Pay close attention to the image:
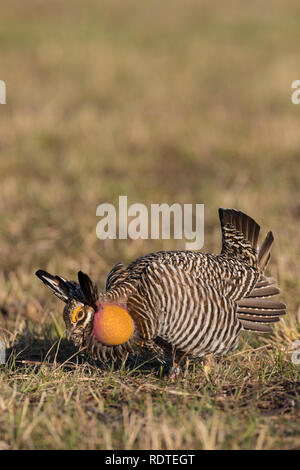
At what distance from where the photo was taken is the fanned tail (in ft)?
13.6

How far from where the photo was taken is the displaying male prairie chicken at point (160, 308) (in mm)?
3699

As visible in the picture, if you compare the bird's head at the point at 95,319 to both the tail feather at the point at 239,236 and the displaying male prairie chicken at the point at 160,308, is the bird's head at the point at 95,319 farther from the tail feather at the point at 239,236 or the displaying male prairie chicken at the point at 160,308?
the tail feather at the point at 239,236

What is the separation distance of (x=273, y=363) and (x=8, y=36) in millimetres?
14887

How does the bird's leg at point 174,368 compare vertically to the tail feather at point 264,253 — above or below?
below

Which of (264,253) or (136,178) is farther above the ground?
(136,178)

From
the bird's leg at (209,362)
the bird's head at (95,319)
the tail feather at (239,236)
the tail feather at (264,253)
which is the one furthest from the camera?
the tail feather at (264,253)

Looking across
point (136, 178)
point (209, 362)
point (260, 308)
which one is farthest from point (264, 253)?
point (136, 178)

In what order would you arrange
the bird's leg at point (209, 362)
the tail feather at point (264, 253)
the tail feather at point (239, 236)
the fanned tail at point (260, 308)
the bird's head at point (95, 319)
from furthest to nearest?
the tail feather at point (264, 253) < the tail feather at point (239, 236) < the fanned tail at point (260, 308) < the bird's leg at point (209, 362) < the bird's head at point (95, 319)

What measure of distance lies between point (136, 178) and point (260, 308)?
5137 mm

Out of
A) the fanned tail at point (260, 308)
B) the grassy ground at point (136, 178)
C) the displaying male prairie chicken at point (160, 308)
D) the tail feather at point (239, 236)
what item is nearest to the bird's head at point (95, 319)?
the displaying male prairie chicken at point (160, 308)

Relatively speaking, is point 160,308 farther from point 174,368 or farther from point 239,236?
point 239,236

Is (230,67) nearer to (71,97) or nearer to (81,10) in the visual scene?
(71,97)

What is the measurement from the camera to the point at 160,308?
370cm
